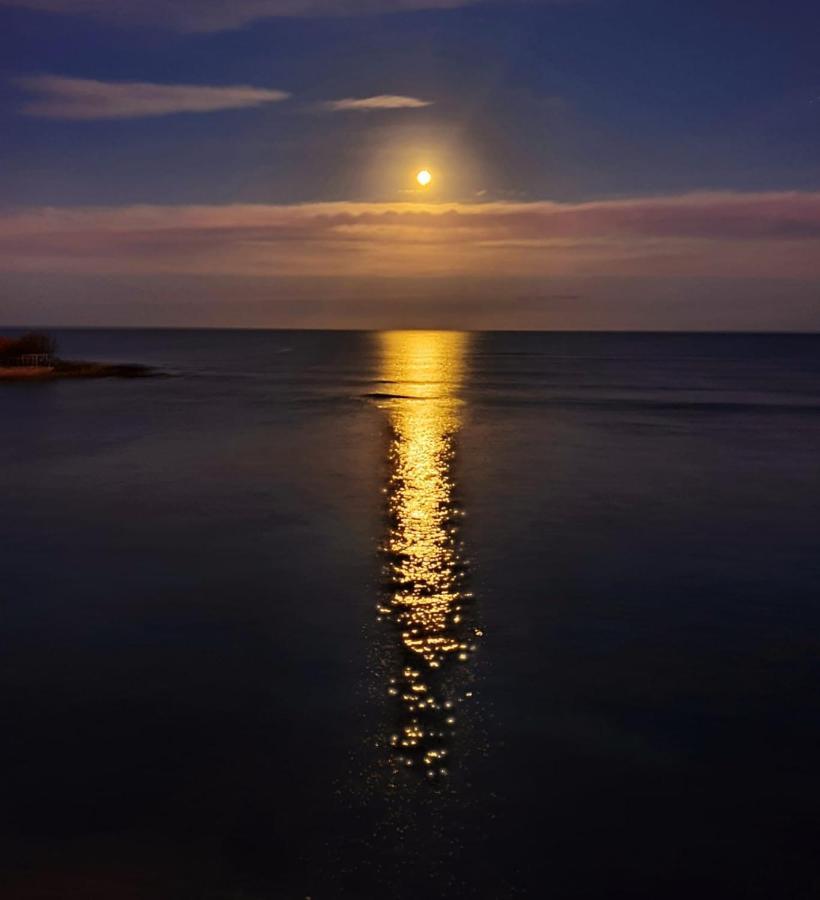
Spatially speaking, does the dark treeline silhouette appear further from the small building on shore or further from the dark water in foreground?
the dark water in foreground

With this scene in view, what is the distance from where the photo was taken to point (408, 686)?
17.5 metres

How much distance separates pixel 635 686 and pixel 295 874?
860 cm

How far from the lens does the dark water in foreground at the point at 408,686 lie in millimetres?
12117

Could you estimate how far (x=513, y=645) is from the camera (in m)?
20.0

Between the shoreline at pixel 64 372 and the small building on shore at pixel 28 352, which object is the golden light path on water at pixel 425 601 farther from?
the small building on shore at pixel 28 352

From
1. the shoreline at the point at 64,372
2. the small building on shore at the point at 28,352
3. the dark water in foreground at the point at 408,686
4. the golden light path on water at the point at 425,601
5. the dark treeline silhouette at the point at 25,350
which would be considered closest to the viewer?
the dark water in foreground at the point at 408,686

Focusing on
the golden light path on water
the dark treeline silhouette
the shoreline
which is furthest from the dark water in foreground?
the dark treeline silhouette

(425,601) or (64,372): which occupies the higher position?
(64,372)

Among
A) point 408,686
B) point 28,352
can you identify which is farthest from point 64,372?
point 408,686

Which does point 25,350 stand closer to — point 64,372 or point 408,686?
point 64,372

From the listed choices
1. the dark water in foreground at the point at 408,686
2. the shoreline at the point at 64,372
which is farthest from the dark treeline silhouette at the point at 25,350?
the dark water in foreground at the point at 408,686

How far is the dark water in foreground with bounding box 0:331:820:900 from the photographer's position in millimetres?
12117

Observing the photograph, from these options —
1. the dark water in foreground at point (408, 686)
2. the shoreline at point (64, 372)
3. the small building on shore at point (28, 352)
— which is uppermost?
the small building on shore at point (28, 352)

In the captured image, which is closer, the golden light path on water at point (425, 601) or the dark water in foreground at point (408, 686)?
the dark water in foreground at point (408, 686)
